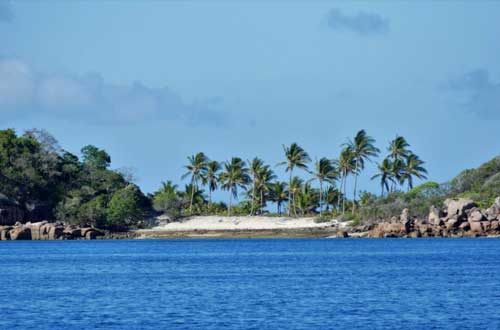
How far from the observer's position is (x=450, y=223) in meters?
107

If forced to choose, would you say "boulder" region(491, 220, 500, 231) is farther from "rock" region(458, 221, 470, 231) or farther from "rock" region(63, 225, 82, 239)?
"rock" region(63, 225, 82, 239)

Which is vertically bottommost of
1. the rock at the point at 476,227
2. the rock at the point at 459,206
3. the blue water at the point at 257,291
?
the blue water at the point at 257,291

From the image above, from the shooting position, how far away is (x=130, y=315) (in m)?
38.8

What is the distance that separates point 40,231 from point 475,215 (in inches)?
2011

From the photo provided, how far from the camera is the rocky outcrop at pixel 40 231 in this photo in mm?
118625

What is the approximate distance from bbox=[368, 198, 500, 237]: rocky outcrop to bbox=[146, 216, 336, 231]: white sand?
11292 millimetres

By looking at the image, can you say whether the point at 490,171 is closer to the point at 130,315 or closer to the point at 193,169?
the point at 193,169

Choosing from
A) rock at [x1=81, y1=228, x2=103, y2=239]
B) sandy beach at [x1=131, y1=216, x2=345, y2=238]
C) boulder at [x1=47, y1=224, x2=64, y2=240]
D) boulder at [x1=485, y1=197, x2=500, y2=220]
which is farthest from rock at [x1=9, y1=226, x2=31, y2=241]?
boulder at [x1=485, y1=197, x2=500, y2=220]

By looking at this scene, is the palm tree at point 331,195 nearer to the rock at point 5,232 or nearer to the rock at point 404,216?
the rock at point 404,216

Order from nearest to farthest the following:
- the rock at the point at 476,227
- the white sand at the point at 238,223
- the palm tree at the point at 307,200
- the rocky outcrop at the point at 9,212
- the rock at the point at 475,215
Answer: the rock at the point at 475,215, the rock at the point at 476,227, the rocky outcrop at the point at 9,212, the white sand at the point at 238,223, the palm tree at the point at 307,200

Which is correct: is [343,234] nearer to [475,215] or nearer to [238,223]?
[238,223]

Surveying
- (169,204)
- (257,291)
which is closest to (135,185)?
(169,204)

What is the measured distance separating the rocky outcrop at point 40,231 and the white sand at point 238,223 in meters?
11.2

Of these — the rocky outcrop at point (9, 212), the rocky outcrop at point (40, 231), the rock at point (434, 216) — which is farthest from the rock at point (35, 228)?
the rock at point (434, 216)
